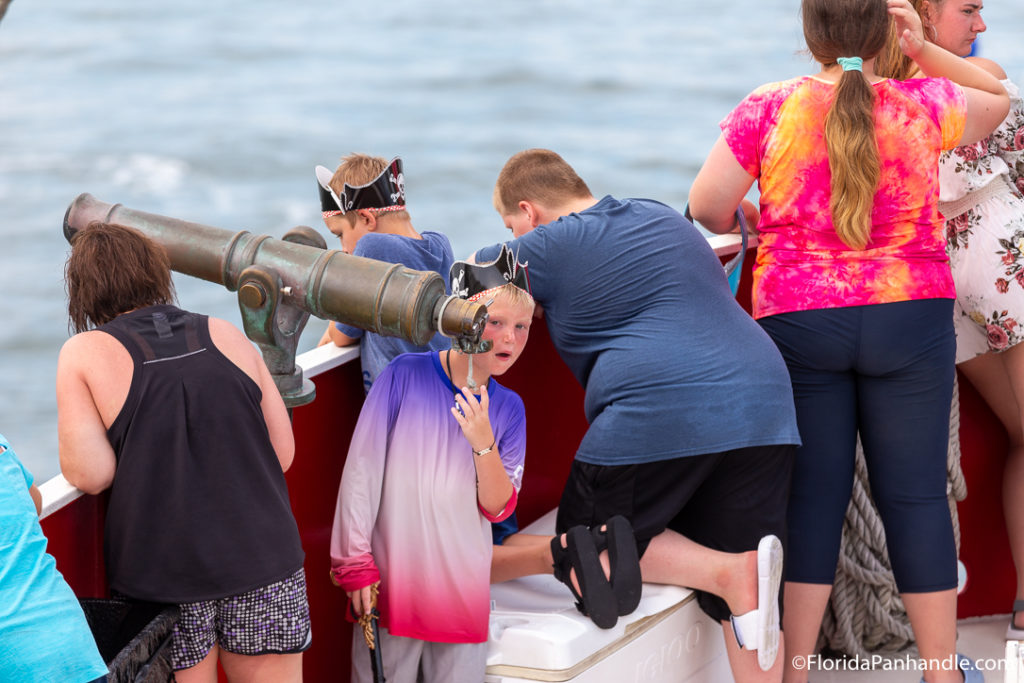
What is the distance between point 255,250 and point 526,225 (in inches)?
30.1

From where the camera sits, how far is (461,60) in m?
28.6

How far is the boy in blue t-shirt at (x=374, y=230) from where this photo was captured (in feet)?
10.2

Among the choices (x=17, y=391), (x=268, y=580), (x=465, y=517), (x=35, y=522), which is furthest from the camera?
(x=17, y=391)

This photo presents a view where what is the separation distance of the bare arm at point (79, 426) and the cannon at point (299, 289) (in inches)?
11.6

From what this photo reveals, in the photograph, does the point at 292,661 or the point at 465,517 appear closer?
the point at 292,661

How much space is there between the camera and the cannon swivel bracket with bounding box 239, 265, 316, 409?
2477mm

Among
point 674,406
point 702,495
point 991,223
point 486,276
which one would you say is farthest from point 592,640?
point 991,223

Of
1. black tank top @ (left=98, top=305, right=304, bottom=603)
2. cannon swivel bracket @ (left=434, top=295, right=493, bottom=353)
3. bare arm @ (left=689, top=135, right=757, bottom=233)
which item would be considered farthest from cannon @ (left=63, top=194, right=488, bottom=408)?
bare arm @ (left=689, top=135, right=757, bottom=233)

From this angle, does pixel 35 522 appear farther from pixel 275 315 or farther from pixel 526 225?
pixel 526 225

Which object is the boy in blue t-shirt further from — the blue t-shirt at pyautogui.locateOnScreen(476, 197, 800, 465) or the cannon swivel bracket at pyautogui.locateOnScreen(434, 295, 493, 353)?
the cannon swivel bracket at pyautogui.locateOnScreen(434, 295, 493, 353)

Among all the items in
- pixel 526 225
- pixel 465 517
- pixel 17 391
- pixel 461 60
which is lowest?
pixel 17 391

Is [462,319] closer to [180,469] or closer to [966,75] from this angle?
[180,469]

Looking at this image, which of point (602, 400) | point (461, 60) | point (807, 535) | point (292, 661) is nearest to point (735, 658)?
point (807, 535)

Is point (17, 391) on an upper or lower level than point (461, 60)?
lower
